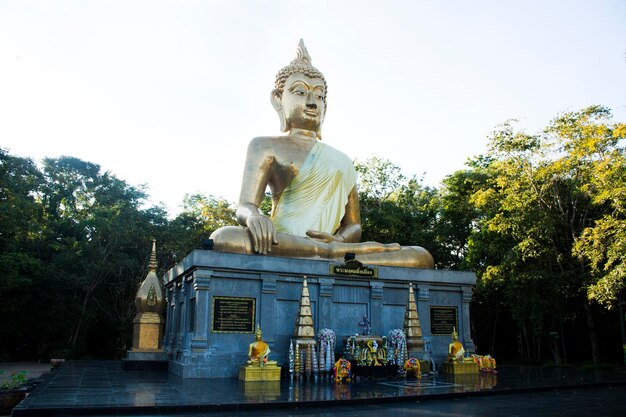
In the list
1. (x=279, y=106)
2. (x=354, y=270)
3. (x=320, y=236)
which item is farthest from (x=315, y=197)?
(x=279, y=106)

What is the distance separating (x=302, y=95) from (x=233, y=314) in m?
6.85

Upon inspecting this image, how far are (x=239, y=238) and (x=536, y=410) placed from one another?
7378 millimetres

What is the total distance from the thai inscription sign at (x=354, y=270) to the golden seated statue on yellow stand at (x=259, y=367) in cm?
302

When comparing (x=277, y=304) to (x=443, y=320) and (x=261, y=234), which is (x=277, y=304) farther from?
(x=443, y=320)

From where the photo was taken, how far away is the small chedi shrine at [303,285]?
1145cm

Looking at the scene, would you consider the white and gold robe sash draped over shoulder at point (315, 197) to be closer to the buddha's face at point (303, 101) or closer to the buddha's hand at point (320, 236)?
the buddha's hand at point (320, 236)

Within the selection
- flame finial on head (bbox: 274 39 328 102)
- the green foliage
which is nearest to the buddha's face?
flame finial on head (bbox: 274 39 328 102)

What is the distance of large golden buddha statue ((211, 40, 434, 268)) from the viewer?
13.4 metres

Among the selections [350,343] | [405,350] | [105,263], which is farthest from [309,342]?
[105,263]

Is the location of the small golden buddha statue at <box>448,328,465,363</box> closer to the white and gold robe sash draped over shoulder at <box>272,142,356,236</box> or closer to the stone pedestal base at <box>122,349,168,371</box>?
the white and gold robe sash draped over shoulder at <box>272,142,356,236</box>

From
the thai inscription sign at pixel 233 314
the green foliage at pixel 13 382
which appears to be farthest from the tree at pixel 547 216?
the green foliage at pixel 13 382

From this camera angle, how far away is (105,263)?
2589 centimetres

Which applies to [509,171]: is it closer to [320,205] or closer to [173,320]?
[320,205]

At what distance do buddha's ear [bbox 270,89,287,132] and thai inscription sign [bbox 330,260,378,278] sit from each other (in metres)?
5.02
